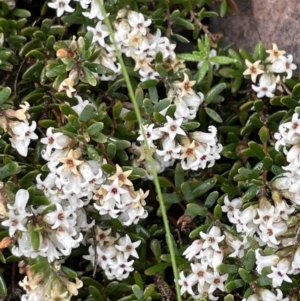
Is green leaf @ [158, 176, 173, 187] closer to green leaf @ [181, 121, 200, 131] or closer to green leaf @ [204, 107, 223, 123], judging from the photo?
green leaf @ [181, 121, 200, 131]

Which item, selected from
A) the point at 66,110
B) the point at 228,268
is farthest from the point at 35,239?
the point at 228,268

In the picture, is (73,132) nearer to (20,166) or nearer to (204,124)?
(20,166)

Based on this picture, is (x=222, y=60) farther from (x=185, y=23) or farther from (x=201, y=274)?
(x=201, y=274)

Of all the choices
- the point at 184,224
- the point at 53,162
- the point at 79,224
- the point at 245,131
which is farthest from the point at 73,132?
the point at 245,131

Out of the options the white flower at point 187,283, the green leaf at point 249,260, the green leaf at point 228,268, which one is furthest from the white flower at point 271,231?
the white flower at point 187,283

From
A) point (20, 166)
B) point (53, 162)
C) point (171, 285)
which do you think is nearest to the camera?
point (53, 162)

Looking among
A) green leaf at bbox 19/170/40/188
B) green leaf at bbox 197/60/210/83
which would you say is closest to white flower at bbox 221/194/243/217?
green leaf at bbox 197/60/210/83
